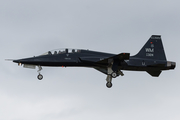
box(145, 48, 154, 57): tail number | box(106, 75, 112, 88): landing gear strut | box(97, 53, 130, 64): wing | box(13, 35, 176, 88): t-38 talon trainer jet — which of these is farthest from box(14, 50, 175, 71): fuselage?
box(106, 75, 112, 88): landing gear strut

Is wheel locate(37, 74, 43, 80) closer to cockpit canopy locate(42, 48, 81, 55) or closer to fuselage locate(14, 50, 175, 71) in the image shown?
fuselage locate(14, 50, 175, 71)

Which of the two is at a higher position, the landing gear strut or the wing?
the wing

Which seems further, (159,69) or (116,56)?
(159,69)

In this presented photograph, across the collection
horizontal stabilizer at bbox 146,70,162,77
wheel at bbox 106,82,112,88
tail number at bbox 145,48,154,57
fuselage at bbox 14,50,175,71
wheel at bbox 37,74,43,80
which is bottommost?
wheel at bbox 106,82,112,88

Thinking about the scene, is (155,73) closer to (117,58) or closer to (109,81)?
(109,81)

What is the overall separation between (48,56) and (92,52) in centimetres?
471

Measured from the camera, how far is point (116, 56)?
3681 cm

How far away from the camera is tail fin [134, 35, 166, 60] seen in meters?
39.3

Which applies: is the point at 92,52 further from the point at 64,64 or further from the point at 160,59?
the point at 160,59

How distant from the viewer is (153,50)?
39.6m

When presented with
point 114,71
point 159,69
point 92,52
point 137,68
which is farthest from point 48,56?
point 159,69

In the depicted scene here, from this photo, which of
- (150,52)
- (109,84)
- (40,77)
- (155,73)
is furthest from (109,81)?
(40,77)

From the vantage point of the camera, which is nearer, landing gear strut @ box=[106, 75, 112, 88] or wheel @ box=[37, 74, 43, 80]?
wheel @ box=[37, 74, 43, 80]

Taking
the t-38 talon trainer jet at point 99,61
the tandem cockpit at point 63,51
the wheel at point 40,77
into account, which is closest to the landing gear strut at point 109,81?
the t-38 talon trainer jet at point 99,61
